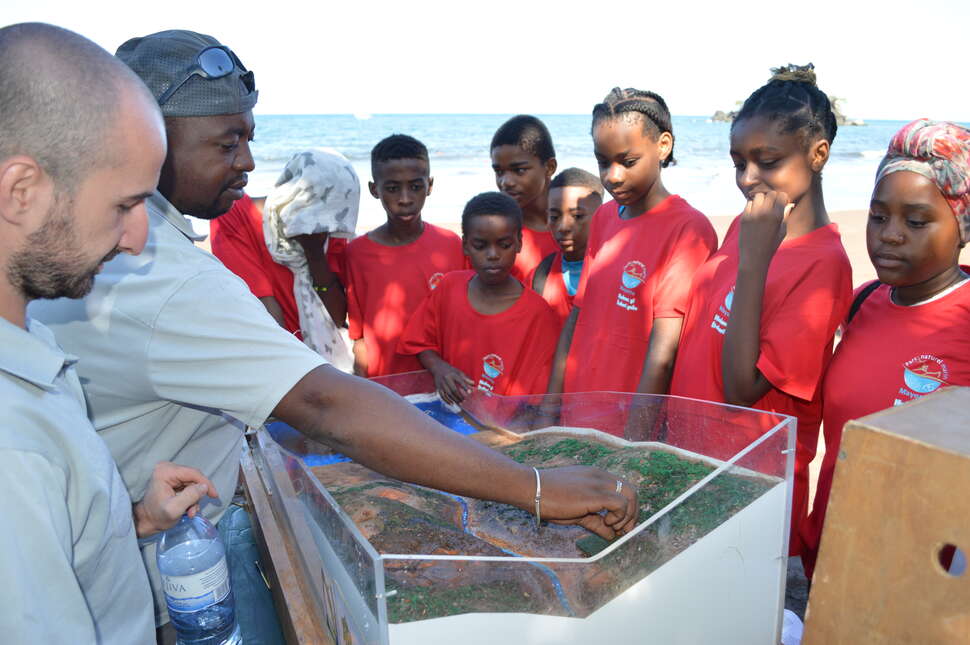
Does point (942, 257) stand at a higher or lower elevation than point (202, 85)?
lower

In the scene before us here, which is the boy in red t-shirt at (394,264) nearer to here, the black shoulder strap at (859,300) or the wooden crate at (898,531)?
the black shoulder strap at (859,300)

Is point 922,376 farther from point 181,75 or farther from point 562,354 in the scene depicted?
point 181,75

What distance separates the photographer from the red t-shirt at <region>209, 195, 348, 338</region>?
3227 mm

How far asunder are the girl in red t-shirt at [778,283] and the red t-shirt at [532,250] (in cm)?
125

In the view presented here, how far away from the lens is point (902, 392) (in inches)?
69.9

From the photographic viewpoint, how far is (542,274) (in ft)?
11.1

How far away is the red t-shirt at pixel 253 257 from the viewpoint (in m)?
3.23

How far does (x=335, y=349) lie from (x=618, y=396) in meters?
1.83

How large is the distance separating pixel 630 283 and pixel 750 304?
0.68 metres

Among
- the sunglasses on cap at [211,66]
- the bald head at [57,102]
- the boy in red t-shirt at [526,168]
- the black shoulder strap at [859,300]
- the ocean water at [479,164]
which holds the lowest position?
the ocean water at [479,164]

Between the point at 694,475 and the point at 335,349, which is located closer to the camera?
the point at 694,475

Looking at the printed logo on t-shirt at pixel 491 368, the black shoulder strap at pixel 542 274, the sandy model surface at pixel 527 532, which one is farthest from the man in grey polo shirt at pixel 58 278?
the black shoulder strap at pixel 542 274

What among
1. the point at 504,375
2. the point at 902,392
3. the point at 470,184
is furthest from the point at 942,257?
the point at 470,184

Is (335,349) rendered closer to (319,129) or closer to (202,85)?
(202,85)
